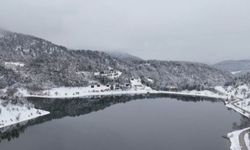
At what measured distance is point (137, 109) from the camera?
152m

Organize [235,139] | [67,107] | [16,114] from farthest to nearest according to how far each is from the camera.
→ [67,107]
[16,114]
[235,139]

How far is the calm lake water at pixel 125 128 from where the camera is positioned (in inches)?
3499

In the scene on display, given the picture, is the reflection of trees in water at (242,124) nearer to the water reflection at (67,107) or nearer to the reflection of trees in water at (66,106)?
the water reflection at (67,107)

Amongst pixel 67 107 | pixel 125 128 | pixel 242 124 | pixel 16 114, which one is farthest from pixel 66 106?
pixel 242 124

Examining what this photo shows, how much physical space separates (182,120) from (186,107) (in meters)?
39.8

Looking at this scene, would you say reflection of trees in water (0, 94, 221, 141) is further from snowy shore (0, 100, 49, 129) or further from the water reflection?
snowy shore (0, 100, 49, 129)

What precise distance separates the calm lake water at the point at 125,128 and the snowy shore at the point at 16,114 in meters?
5.65

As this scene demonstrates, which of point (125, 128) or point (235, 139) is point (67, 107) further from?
point (235, 139)

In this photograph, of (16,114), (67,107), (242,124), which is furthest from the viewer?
(67,107)

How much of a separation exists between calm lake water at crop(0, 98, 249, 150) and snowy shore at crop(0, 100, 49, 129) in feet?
18.5

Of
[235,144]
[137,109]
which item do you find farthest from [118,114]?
[235,144]

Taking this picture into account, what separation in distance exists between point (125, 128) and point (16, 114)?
45.2 meters

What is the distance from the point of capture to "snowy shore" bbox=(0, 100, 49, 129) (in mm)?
115625

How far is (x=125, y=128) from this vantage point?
4313 inches
